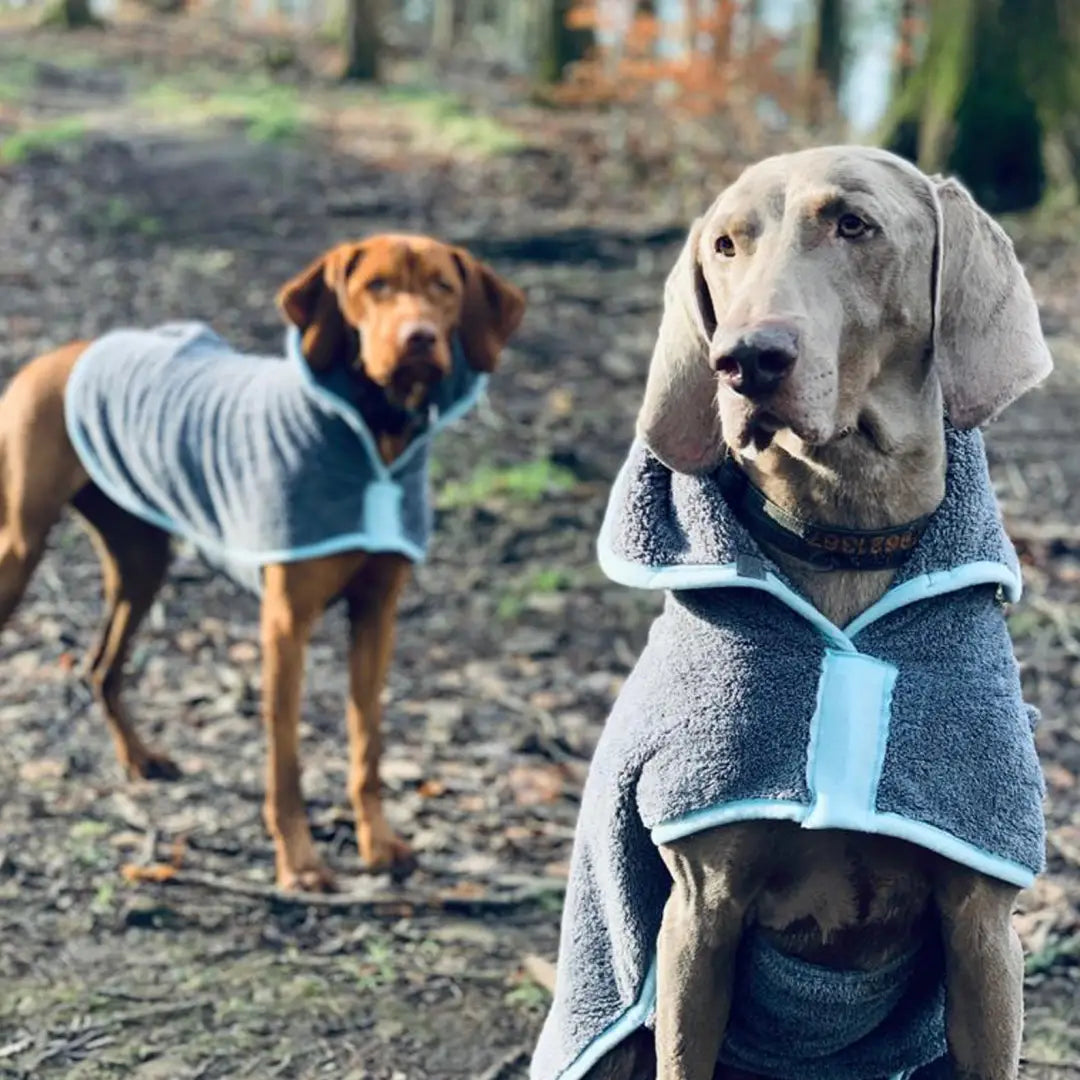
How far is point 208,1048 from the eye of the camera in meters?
3.93

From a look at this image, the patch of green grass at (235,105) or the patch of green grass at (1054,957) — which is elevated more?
the patch of green grass at (1054,957)

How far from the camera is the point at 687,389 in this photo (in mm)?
2592

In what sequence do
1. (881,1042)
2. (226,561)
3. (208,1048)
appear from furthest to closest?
1. (226,561)
2. (208,1048)
3. (881,1042)

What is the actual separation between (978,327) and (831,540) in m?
0.38

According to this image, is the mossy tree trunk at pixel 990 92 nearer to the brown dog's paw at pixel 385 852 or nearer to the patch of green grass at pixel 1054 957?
→ the brown dog's paw at pixel 385 852

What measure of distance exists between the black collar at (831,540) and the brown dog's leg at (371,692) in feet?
8.40

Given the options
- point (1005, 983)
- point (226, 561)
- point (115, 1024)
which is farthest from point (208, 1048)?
point (1005, 983)

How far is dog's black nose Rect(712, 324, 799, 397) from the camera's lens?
231cm

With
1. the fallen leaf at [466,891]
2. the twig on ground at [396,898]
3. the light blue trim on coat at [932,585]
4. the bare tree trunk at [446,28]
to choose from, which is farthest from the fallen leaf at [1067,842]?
the bare tree trunk at [446,28]

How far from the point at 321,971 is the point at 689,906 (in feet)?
6.27

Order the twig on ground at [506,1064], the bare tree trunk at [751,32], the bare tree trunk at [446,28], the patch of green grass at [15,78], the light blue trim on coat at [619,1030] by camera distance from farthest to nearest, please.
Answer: the bare tree trunk at [446,28], the patch of green grass at [15,78], the bare tree trunk at [751,32], the twig on ground at [506,1064], the light blue trim on coat at [619,1030]

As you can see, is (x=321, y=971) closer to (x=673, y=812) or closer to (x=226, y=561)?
(x=226, y=561)

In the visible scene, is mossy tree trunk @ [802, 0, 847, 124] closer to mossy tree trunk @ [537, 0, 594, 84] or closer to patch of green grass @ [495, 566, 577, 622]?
mossy tree trunk @ [537, 0, 594, 84]

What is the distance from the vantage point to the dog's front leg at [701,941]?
102 inches
